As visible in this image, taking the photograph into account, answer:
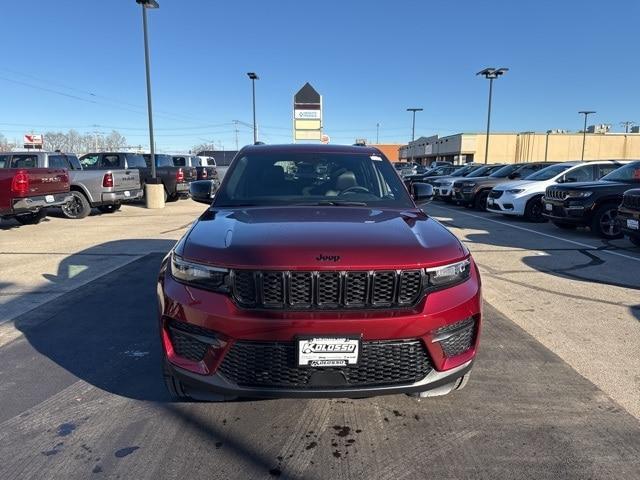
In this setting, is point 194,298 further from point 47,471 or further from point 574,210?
point 574,210

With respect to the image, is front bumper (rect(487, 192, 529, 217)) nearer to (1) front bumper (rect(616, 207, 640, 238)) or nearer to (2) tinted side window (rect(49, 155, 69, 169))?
(1) front bumper (rect(616, 207, 640, 238))

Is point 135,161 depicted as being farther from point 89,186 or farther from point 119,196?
point 89,186

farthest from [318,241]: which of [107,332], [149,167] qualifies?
[149,167]

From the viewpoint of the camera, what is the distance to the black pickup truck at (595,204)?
10133 mm

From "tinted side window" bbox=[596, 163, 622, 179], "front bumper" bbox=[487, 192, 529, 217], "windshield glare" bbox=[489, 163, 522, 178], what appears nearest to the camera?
"tinted side window" bbox=[596, 163, 622, 179]

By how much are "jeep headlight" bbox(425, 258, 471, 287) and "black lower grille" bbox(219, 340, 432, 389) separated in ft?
1.19

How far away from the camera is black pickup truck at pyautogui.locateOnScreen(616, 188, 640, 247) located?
8062 millimetres

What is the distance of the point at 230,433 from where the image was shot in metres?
2.88

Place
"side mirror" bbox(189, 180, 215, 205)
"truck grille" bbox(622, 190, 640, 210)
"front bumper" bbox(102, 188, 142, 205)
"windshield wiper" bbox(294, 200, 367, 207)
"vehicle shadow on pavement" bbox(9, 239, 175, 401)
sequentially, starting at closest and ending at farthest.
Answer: "vehicle shadow on pavement" bbox(9, 239, 175, 401)
"windshield wiper" bbox(294, 200, 367, 207)
"side mirror" bbox(189, 180, 215, 205)
"truck grille" bbox(622, 190, 640, 210)
"front bumper" bbox(102, 188, 142, 205)

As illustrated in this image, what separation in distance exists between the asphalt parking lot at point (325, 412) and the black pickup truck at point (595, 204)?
5.01 meters

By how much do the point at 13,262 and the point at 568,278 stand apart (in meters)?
8.21


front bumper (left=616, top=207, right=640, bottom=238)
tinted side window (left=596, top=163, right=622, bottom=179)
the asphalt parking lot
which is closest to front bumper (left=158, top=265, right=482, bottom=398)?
the asphalt parking lot

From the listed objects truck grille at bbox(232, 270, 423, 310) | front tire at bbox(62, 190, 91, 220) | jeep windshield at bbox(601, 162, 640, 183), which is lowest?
front tire at bbox(62, 190, 91, 220)

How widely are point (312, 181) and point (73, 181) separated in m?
11.6
